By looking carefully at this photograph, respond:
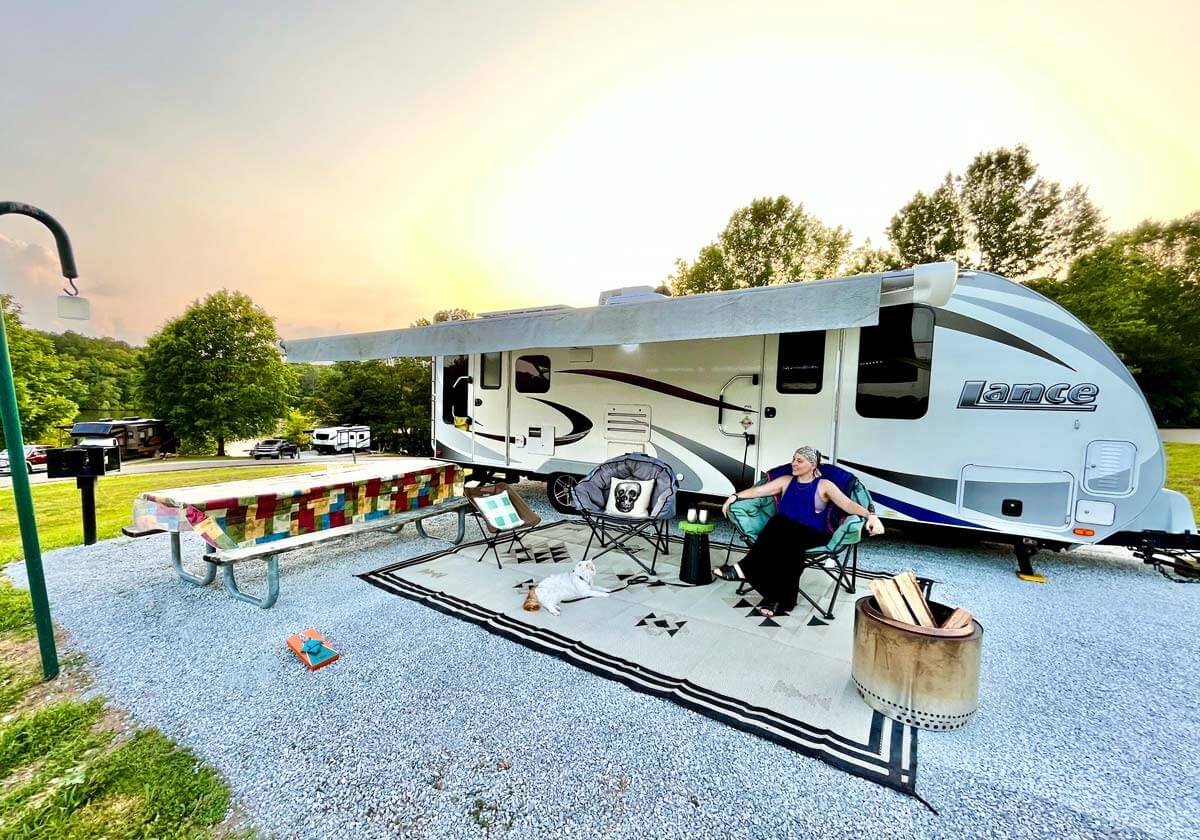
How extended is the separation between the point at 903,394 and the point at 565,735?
12.6 feet

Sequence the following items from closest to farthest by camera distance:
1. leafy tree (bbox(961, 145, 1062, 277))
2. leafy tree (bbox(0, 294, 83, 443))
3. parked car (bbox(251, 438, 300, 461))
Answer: leafy tree (bbox(961, 145, 1062, 277))
leafy tree (bbox(0, 294, 83, 443))
parked car (bbox(251, 438, 300, 461))

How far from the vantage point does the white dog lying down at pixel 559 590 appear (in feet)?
10.1

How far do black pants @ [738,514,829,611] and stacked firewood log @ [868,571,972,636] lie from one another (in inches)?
36.4

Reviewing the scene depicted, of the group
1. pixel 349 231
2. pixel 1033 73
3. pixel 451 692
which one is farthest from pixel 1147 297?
pixel 349 231

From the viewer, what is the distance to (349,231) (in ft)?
31.8

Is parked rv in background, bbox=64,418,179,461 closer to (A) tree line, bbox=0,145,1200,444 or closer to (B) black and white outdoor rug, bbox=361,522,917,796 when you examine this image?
(A) tree line, bbox=0,145,1200,444

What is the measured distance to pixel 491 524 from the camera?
3939 millimetres

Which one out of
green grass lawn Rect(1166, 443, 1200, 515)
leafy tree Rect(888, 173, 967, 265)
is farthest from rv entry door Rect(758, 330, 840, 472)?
leafy tree Rect(888, 173, 967, 265)

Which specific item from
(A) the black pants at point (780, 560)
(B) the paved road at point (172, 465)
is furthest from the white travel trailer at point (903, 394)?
(B) the paved road at point (172, 465)

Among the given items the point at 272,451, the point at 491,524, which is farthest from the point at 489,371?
the point at 272,451

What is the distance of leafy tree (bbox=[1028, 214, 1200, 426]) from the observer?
12.3 m

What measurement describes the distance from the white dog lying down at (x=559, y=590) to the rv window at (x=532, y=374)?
10.3ft

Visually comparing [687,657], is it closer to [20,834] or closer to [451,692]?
[451,692]

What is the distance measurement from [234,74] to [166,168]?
246 cm
